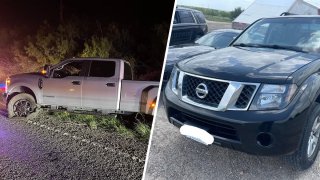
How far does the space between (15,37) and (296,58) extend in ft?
3.51

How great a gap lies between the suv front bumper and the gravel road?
4 cm

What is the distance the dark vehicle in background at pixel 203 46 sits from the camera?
944mm

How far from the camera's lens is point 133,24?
1.33 metres

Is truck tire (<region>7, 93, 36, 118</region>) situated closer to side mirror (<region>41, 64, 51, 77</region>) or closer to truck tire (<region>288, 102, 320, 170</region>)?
side mirror (<region>41, 64, 51, 77</region>)

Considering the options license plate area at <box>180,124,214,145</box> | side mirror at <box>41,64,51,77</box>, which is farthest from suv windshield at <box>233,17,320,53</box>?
side mirror at <box>41,64,51,77</box>

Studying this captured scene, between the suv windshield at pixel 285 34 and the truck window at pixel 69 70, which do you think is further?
the truck window at pixel 69 70

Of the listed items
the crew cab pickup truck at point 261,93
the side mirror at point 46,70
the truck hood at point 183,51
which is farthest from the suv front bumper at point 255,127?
the side mirror at point 46,70

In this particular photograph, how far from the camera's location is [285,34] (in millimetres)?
913

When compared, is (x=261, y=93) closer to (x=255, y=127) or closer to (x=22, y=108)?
(x=255, y=127)

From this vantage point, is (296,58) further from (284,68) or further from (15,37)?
(15,37)

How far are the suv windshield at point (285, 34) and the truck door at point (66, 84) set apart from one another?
0.58 metres

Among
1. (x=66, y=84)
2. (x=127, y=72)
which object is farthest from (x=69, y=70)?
(x=127, y=72)

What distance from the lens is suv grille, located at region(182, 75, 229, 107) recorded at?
2.72ft

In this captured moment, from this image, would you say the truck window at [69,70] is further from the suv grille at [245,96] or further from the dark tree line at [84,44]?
the suv grille at [245,96]
